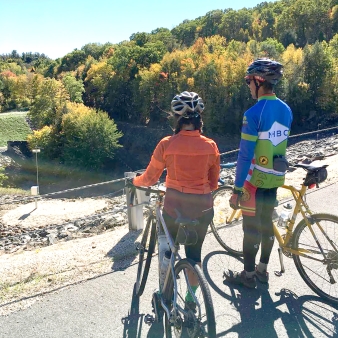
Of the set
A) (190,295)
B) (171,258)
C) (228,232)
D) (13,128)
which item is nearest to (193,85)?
(13,128)

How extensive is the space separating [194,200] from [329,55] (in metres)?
42.6

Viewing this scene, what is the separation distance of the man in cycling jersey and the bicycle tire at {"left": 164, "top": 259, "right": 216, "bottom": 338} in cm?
96

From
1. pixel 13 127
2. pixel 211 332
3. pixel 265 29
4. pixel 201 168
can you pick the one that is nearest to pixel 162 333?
pixel 211 332

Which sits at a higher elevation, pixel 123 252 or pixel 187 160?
pixel 187 160

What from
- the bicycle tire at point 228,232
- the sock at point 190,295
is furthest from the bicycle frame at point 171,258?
the bicycle tire at point 228,232

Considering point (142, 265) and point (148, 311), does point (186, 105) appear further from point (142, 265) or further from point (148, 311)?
point (148, 311)

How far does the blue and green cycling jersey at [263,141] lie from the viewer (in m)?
3.62

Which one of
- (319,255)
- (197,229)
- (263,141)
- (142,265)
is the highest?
(263,141)

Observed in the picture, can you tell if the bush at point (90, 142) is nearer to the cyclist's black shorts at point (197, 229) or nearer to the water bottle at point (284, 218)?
the water bottle at point (284, 218)

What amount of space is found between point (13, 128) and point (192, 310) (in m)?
63.9

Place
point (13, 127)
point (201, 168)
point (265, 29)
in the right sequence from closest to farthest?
point (201, 168) → point (13, 127) → point (265, 29)

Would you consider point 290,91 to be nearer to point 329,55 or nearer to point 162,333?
point 329,55

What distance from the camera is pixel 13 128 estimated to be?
6138cm

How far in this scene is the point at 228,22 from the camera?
89875 millimetres
